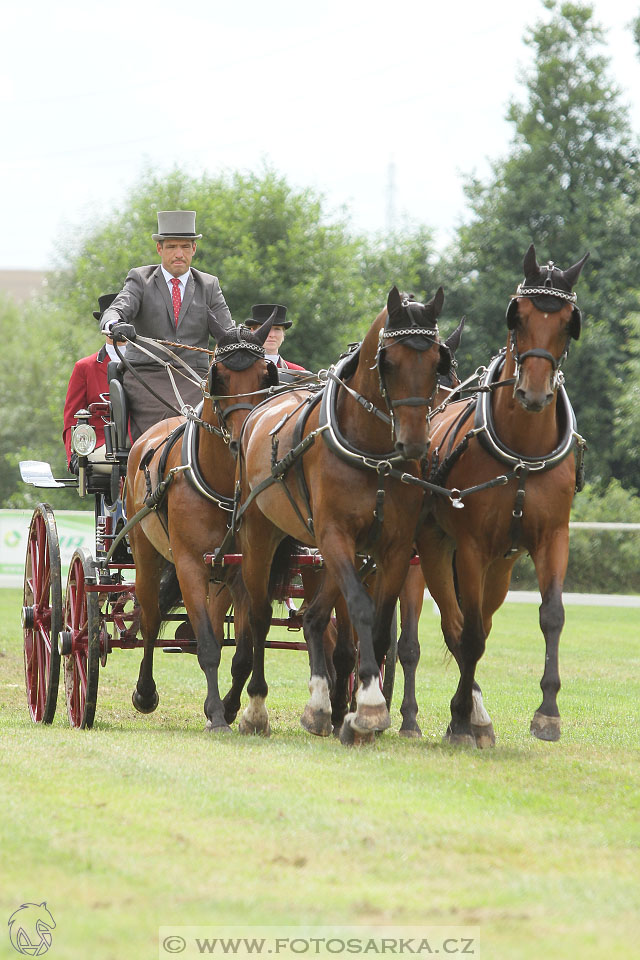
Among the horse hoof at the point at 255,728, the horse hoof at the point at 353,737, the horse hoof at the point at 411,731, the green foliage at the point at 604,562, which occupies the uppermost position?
the horse hoof at the point at 353,737

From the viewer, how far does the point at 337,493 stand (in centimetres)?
624

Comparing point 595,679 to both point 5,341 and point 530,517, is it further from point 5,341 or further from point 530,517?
point 5,341

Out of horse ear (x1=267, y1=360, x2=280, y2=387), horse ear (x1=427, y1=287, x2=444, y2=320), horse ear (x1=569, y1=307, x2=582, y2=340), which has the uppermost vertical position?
horse ear (x1=427, y1=287, x2=444, y2=320)

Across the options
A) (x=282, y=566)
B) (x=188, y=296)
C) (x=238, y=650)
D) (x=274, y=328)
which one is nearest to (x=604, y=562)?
(x=274, y=328)

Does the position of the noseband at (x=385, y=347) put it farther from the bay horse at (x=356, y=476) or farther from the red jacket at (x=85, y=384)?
the red jacket at (x=85, y=384)

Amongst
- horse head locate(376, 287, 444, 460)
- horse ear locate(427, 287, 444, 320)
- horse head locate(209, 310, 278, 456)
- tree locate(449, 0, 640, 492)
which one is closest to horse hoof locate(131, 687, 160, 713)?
horse head locate(209, 310, 278, 456)

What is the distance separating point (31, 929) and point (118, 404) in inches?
206

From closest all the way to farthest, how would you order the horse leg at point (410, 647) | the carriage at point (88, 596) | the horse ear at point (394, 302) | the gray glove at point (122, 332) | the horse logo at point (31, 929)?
1. the horse logo at point (31, 929)
2. the horse ear at point (394, 302)
3. the horse leg at point (410, 647)
4. the carriage at point (88, 596)
5. the gray glove at point (122, 332)

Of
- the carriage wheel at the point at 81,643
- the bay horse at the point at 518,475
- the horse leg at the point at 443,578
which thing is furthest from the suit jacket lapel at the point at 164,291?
the horse leg at the point at 443,578

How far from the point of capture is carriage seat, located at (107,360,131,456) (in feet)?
27.1

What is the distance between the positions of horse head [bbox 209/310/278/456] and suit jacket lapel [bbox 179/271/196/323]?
154 cm

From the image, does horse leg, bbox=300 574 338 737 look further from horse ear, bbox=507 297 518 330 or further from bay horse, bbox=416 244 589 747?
horse ear, bbox=507 297 518 330

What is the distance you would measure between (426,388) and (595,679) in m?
6.09

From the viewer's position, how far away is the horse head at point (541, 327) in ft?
19.4
